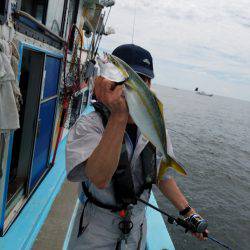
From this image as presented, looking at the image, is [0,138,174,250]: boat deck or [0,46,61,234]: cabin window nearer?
[0,138,174,250]: boat deck

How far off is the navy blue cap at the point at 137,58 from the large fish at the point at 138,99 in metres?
0.33

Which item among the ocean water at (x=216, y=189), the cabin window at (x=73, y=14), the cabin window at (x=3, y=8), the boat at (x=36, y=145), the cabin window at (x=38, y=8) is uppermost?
the cabin window at (x=73, y=14)

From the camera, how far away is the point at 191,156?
→ 59.4 ft

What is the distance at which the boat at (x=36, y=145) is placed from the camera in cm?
325

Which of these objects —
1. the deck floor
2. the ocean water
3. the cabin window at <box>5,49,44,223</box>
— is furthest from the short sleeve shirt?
the ocean water

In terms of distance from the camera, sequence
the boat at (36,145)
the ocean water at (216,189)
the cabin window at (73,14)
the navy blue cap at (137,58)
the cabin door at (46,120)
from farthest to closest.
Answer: the ocean water at (216,189) → the cabin window at (73,14) → the cabin door at (46,120) → the boat at (36,145) → the navy blue cap at (137,58)

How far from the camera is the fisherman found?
190 centimetres

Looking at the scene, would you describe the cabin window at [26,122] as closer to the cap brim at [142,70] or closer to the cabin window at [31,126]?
the cabin window at [31,126]

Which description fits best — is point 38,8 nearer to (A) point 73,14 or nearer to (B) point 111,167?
(A) point 73,14

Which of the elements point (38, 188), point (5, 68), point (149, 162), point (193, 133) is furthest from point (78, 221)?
point (193, 133)

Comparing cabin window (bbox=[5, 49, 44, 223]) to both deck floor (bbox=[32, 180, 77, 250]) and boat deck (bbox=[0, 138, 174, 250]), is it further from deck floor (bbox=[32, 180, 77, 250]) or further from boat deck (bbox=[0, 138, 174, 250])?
deck floor (bbox=[32, 180, 77, 250])

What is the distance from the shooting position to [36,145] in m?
4.76

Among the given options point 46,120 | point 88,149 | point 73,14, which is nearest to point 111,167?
point 88,149

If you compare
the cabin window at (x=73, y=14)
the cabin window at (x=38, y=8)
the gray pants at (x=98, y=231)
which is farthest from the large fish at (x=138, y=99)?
the cabin window at (x=73, y=14)
